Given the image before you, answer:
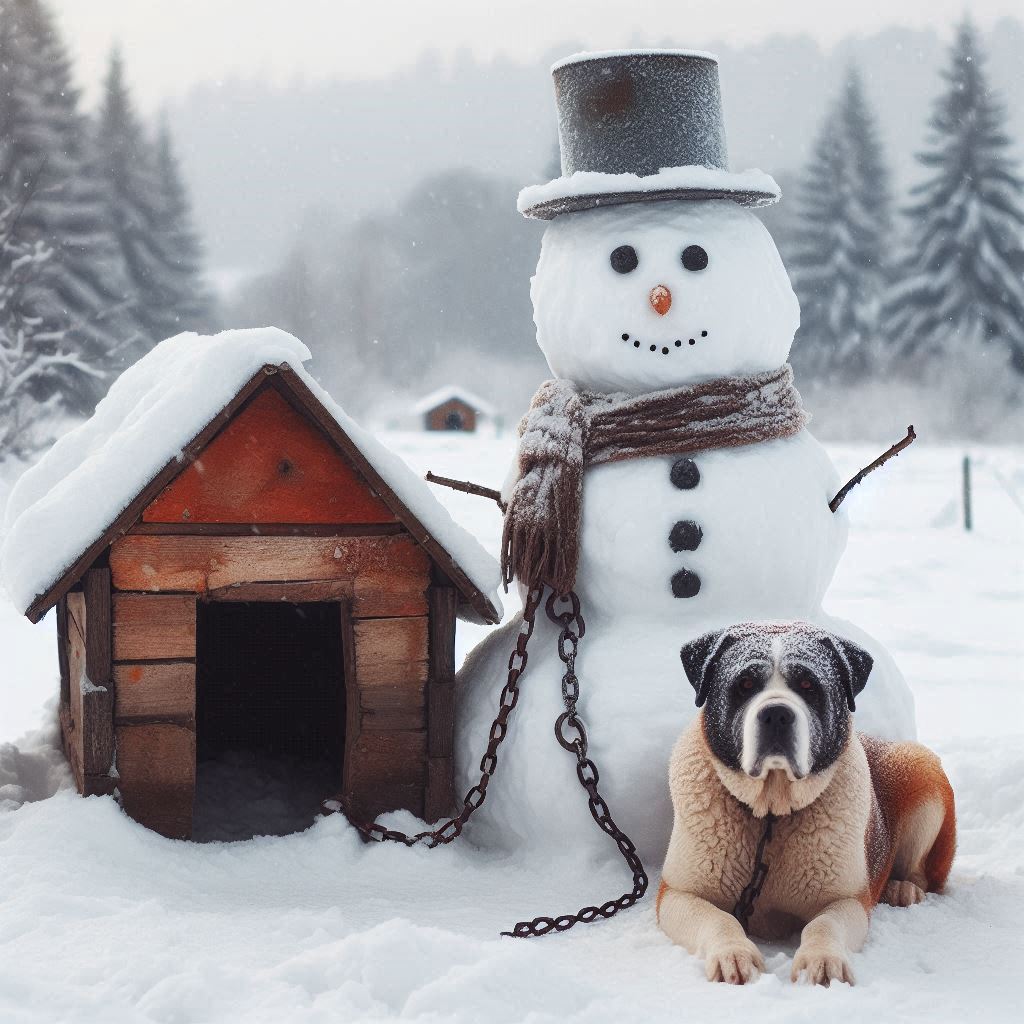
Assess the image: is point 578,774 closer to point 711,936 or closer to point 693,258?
point 711,936

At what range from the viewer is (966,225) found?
22.0m

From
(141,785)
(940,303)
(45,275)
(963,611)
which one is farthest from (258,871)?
(940,303)

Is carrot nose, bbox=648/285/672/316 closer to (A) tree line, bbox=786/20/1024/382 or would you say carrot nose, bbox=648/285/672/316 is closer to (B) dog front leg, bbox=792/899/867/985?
(B) dog front leg, bbox=792/899/867/985

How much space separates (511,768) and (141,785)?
106 centimetres

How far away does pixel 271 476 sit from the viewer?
359 cm

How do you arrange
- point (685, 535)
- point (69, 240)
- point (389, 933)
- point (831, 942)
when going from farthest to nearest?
point (69, 240)
point (685, 535)
point (831, 942)
point (389, 933)

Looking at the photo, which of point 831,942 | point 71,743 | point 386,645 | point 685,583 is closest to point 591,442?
point 685,583

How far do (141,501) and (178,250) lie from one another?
18.2 metres

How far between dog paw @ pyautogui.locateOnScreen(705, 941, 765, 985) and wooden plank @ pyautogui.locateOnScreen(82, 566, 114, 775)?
5.88 ft

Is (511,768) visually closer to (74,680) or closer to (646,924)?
(646,924)

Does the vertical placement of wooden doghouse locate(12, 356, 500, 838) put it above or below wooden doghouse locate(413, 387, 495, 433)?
above

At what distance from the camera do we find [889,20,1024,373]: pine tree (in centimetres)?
2184

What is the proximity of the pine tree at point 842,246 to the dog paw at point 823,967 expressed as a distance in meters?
21.1

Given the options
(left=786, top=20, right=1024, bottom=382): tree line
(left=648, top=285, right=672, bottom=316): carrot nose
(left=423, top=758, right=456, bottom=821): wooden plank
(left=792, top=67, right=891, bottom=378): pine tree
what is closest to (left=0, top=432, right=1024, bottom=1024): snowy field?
(left=423, top=758, right=456, bottom=821): wooden plank
